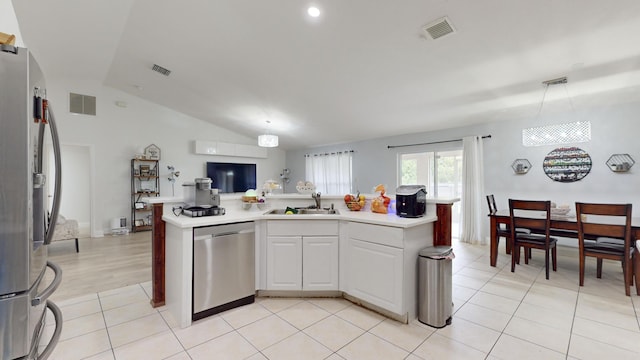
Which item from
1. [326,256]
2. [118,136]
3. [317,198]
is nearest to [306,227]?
[326,256]

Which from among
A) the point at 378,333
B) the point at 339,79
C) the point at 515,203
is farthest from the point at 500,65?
the point at 378,333

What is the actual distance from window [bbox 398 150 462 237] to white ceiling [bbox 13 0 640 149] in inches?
26.3

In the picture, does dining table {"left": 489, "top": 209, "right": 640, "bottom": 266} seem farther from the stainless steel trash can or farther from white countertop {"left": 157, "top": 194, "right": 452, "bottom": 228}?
the stainless steel trash can

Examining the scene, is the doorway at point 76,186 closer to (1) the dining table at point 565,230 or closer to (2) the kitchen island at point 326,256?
(2) the kitchen island at point 326,256

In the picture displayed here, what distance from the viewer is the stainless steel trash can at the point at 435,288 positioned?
2.23 metres

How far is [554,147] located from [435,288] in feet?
12.2

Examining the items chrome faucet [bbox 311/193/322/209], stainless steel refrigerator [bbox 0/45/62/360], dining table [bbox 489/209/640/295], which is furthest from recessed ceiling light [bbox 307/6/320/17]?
dining table [bbox 489/209/640/295]

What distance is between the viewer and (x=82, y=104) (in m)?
5.54

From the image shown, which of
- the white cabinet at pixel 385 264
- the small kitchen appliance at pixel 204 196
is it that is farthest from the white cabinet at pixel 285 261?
the small kitchen appliance at pixel 204 196

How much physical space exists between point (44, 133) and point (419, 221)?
7.73 ft

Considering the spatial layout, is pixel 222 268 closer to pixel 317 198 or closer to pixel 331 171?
pixel 317 198

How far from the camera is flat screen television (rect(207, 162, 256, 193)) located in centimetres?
719

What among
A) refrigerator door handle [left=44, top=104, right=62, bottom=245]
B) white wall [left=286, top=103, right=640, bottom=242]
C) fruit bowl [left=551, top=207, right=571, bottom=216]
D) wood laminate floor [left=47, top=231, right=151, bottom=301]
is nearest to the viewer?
refrigerator door handle [left=44, top=104, right=62, bottom=245]

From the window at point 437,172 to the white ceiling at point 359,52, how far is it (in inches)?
26.3
